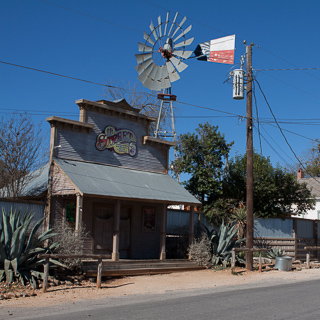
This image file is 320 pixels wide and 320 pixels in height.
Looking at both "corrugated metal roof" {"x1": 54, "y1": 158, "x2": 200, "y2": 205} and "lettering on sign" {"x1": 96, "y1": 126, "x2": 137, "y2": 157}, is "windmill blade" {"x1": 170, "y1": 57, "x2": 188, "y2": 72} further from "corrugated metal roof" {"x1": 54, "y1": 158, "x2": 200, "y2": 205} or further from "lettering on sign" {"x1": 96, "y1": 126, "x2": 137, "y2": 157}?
"corrugated metal roof" {"x1": 54, "y1": 158, "x2": 200, "y2": 205}

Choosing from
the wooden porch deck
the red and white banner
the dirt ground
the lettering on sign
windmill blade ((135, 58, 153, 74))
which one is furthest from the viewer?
windmill blade ((135, 58, 153, 74))

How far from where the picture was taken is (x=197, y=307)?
30.6 ft

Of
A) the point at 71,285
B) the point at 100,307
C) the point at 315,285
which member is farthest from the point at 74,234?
the point at 315,285

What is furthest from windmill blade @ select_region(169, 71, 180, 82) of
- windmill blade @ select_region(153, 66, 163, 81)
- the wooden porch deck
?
the wooden porch deck

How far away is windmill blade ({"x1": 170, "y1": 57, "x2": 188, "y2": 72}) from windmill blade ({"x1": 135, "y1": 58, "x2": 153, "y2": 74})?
1.04 metres

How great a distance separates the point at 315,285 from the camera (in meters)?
13.3

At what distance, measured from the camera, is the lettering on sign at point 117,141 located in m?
17.6

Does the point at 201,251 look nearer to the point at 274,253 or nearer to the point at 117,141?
→ the point at 274,253

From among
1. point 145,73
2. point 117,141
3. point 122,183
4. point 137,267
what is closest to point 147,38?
point 145,73

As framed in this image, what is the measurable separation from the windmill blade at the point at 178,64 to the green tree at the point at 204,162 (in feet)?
13.9

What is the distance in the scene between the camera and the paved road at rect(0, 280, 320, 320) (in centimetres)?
835

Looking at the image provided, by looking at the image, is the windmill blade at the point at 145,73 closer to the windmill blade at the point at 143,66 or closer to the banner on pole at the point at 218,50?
the windmill blade at the point at 143,66

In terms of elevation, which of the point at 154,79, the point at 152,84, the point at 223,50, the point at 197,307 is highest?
the point at 223,50

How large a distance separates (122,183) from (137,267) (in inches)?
126
